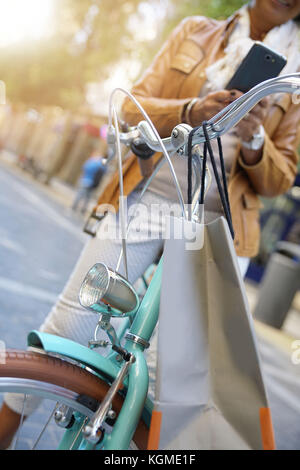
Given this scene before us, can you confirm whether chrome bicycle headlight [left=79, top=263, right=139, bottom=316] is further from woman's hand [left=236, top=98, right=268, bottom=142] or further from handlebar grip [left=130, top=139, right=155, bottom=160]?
woman's hand [left=236, top=98, right=268, bottom=142]

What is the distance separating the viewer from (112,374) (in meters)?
1.17

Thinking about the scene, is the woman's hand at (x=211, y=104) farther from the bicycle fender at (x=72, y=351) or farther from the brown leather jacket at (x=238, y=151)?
the bicycle fender at (x=72, y=351)

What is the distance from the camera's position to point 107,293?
1.07 meters

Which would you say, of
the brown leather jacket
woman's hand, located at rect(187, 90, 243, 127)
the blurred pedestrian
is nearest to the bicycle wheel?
the brown leather jacket

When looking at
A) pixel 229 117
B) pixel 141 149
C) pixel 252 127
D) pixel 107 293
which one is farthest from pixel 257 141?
pixel 107 293

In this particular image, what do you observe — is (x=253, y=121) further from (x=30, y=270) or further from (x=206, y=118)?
→ (x=30, y=270)

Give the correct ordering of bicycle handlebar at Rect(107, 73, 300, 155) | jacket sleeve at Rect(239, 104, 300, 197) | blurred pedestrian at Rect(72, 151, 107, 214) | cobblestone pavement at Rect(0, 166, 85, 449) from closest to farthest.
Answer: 1. bicycle handlebar at Rect(107, 73, 300, 155)
2. jacket sleeve at Rect(239, 104, 300, 197)
3. cobblestone pavement at Rect(0, 166, 85, 449)
4. blurred pedestrian at Rect(72, 151, 107, 214)

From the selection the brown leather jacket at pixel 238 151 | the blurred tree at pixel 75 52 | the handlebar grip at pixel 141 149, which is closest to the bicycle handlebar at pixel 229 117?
the handlebar grip at pixel 141 149

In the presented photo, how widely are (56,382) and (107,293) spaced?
0.79 feet

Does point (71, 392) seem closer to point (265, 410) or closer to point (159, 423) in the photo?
point (159, 423)

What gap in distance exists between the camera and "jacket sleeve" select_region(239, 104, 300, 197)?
5.33 feet

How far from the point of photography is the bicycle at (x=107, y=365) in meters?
1.05

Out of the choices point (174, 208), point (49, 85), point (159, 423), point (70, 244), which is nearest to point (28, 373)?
point (159, 423)
